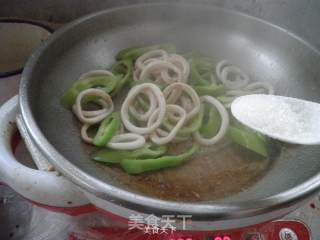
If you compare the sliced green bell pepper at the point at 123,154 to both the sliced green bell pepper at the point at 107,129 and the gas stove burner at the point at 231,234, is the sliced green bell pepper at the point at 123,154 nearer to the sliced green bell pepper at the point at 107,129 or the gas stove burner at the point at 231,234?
the sliced green bell pepper at the point at 107,129

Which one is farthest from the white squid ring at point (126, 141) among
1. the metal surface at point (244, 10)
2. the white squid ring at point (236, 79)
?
the metal surface at point (244, 10)

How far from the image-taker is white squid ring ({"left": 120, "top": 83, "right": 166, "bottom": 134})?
1.07 m

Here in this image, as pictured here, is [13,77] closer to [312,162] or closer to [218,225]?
[218,225]

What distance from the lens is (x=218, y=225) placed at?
0.76 metres

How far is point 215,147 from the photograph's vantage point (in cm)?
107

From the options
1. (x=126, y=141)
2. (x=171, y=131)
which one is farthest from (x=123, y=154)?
(x=171, y=131)

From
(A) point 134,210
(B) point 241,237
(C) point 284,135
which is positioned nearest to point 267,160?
(C) point 284,135

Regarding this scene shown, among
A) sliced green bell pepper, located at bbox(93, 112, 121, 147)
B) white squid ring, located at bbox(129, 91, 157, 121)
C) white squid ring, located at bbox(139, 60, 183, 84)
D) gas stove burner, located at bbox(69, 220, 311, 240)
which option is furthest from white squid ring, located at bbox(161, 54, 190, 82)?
gas stove burner, located at bbox(69, 220, 311, 240)

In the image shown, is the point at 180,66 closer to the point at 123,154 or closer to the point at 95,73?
the point at 95,73

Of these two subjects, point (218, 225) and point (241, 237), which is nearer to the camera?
point (218, 225)

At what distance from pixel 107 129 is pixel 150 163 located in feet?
0.55

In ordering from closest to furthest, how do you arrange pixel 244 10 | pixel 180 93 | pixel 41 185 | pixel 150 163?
pixel 41 185, pixel 150 163, pixel 180 93, pixel 244 10

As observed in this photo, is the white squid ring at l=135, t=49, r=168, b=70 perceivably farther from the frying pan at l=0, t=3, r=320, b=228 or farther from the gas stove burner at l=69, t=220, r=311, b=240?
the gas stove burner at l=69, t=220, r=311, b=240

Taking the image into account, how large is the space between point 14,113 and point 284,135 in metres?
0.73
